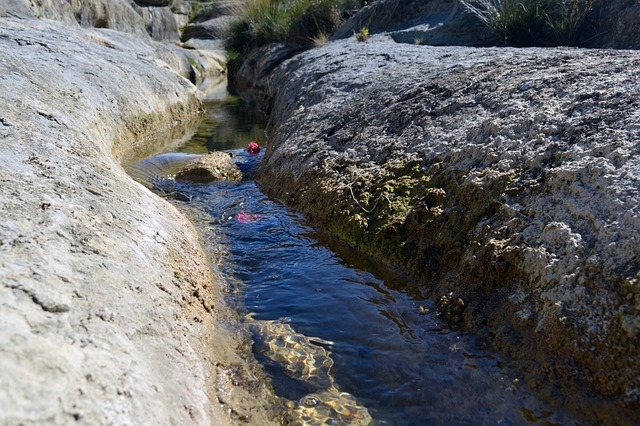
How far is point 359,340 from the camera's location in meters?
2.91

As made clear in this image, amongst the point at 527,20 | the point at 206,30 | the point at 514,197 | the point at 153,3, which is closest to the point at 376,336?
the point at 514,197

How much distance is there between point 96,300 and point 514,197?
86.5 inches

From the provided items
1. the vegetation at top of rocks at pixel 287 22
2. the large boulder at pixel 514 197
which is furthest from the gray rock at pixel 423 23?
the large boulder at pixel 514 197

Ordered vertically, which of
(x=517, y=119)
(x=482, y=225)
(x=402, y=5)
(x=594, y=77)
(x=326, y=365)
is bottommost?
(x=326, y=365)

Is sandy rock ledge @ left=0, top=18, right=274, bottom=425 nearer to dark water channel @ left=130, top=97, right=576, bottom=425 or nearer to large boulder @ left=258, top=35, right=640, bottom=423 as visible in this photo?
dark water channel @ left=130, top=97, right=576, bottom=425

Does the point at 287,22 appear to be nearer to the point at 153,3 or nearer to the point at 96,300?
the point at 96,300

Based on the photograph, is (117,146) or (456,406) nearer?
(456,406)

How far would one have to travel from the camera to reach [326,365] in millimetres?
2719

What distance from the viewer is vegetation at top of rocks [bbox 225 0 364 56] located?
42.3 feet

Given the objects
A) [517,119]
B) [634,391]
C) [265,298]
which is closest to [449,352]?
[634,391]

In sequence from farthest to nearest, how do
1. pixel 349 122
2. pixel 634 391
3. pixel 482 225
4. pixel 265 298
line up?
pixel 349 122 → pixel 265 298 → pixel 482 225 → pixel 634 391

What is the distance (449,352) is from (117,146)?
196 inches

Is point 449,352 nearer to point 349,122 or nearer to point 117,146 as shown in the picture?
point 349,122

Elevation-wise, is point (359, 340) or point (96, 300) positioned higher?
point (96, 300)
